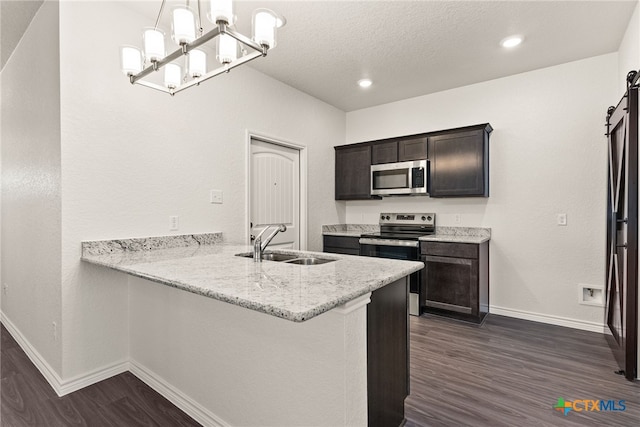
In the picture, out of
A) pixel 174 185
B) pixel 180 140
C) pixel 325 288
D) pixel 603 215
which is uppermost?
pixel 180 140

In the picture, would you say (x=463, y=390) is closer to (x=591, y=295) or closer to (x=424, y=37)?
(x=591, y=295)

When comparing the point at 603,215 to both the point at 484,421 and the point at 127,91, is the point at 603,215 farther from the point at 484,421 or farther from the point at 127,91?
the point at 127,91

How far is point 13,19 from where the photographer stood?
2.46m

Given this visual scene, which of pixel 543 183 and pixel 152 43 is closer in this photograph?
pixel 152 43

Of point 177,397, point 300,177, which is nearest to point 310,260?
point 177,397

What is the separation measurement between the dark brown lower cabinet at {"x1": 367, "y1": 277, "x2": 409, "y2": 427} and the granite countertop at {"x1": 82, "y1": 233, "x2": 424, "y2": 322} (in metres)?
0.16

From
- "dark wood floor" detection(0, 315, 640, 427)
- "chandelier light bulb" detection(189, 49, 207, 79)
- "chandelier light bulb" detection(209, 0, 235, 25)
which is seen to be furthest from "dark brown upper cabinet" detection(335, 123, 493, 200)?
"chandelier light bulb" detection(209, 0, 235, 25)

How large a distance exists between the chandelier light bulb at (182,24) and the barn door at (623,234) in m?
2.73

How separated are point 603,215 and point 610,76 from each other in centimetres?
131

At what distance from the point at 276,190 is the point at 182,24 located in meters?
2.39

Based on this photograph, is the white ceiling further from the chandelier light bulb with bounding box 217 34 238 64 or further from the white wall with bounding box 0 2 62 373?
the chandelier light bulb with bounding box 217 34 238 64

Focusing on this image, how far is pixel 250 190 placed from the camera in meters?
3.36

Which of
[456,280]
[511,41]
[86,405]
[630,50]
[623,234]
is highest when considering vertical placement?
[511,41]

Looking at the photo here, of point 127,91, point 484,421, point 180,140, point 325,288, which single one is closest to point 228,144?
point 180,140
